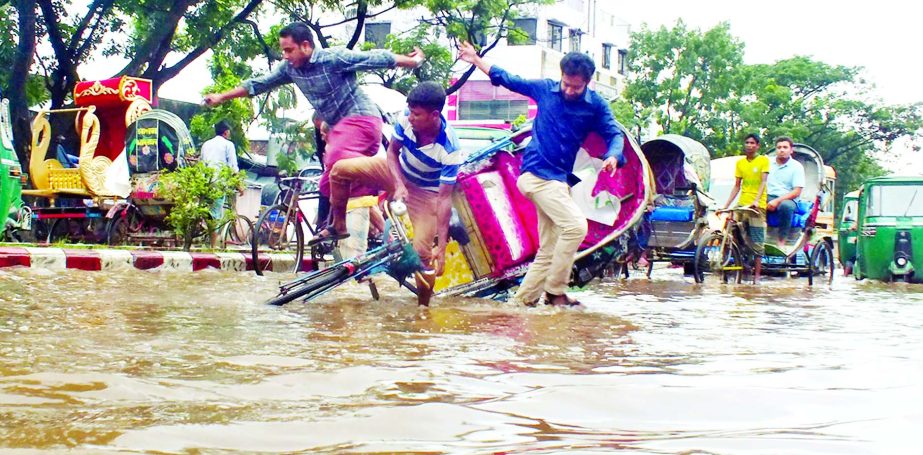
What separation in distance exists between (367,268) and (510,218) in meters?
1.53

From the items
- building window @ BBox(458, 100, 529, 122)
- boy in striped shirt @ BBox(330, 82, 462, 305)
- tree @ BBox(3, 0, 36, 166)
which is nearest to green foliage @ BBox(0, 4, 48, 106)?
tree @ BBox(3, 0, 36, 166)

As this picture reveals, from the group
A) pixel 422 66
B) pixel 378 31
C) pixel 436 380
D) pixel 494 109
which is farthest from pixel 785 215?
pixel 378 31

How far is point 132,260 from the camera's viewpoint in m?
11.1

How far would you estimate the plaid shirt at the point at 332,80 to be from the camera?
805 centimetres

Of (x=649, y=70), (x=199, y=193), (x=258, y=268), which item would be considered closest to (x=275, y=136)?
(x=649, y=70)

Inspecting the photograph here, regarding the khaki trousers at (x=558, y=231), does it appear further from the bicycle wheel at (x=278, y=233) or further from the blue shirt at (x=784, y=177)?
the blue shirt at (x=784, y=177)

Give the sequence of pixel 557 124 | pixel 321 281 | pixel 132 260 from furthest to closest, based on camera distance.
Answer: pixel 132 260, pixel 557 124, pixel 321 281

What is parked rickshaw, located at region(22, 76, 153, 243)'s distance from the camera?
585 inches

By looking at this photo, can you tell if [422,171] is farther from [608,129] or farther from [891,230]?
[891,230]

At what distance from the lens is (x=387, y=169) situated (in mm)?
7551

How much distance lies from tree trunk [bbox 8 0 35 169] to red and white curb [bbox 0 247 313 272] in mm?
8649

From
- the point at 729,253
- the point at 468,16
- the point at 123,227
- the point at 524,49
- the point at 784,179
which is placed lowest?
the point at 729,253

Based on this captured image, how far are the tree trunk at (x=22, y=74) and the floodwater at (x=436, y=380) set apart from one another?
13.7 m

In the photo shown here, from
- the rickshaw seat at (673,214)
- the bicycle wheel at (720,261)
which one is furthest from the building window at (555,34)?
the bicycle wheel at (720,261)
